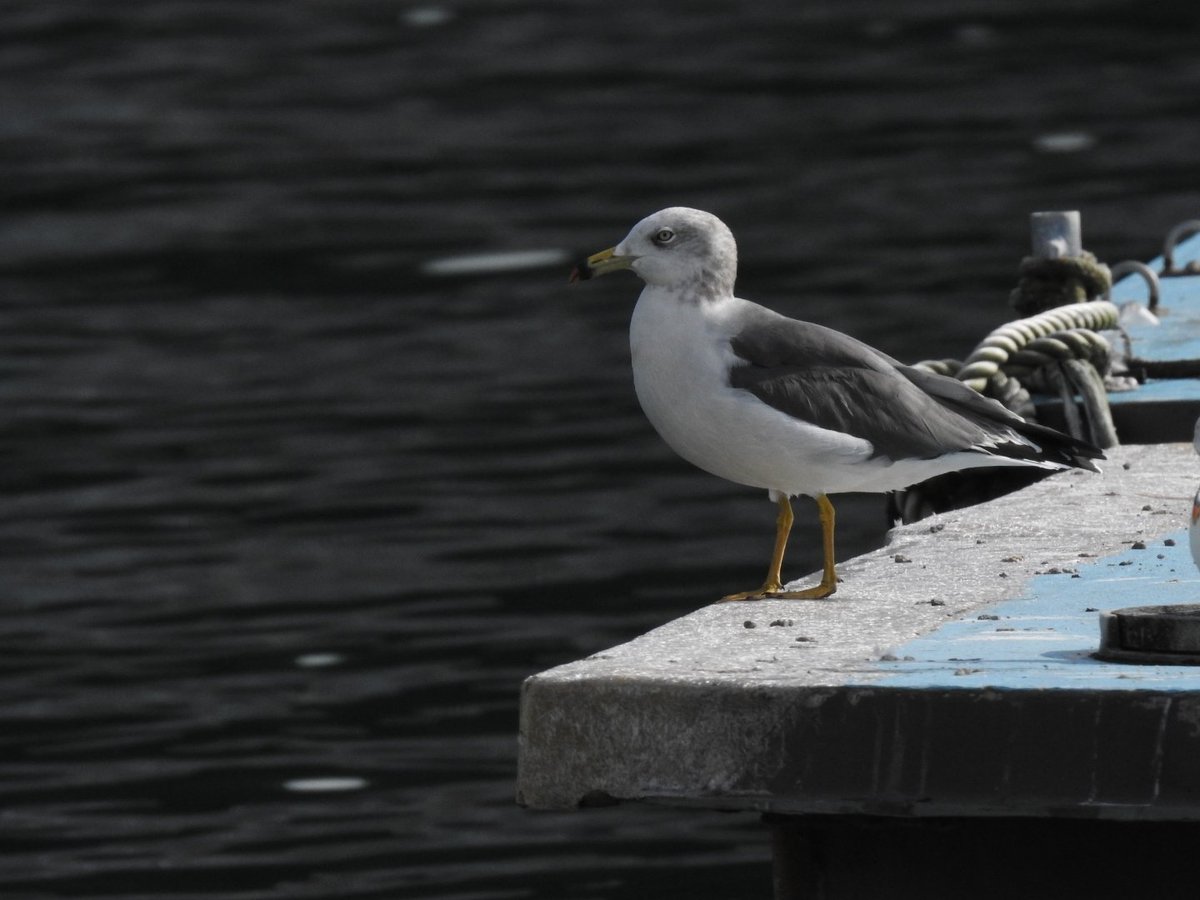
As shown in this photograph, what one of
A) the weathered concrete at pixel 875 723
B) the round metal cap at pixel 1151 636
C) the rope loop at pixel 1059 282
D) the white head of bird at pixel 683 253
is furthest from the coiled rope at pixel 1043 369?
the round metal cap at pixel 1151 636

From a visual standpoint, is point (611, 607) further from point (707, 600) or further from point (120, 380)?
point (120, 380)

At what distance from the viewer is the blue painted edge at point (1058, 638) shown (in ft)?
12.3

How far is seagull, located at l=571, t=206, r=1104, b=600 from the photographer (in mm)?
4809

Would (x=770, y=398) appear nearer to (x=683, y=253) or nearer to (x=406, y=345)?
(x=683, y=253)

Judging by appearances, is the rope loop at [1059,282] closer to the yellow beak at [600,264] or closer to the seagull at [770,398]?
the seagull at [770,398]

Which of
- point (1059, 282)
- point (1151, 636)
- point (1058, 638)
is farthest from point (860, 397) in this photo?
point (1059, 282)

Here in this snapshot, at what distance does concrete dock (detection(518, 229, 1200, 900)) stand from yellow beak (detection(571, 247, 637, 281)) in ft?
3.22

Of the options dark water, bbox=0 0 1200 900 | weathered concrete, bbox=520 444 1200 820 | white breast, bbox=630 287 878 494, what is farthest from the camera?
dark water, bbox=0 0 1200 900

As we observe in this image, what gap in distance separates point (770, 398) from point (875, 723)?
1.17m

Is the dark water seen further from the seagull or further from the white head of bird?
the white head of bird

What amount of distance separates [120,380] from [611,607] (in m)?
6.06

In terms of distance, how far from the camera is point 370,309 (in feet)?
55.4

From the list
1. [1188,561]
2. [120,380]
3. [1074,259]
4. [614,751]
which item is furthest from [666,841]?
[120,380]

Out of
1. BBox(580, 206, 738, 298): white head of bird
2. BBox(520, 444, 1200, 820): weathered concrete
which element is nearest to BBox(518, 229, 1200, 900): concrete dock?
BBox(520, 444, 1200, 820): weathered concrete
